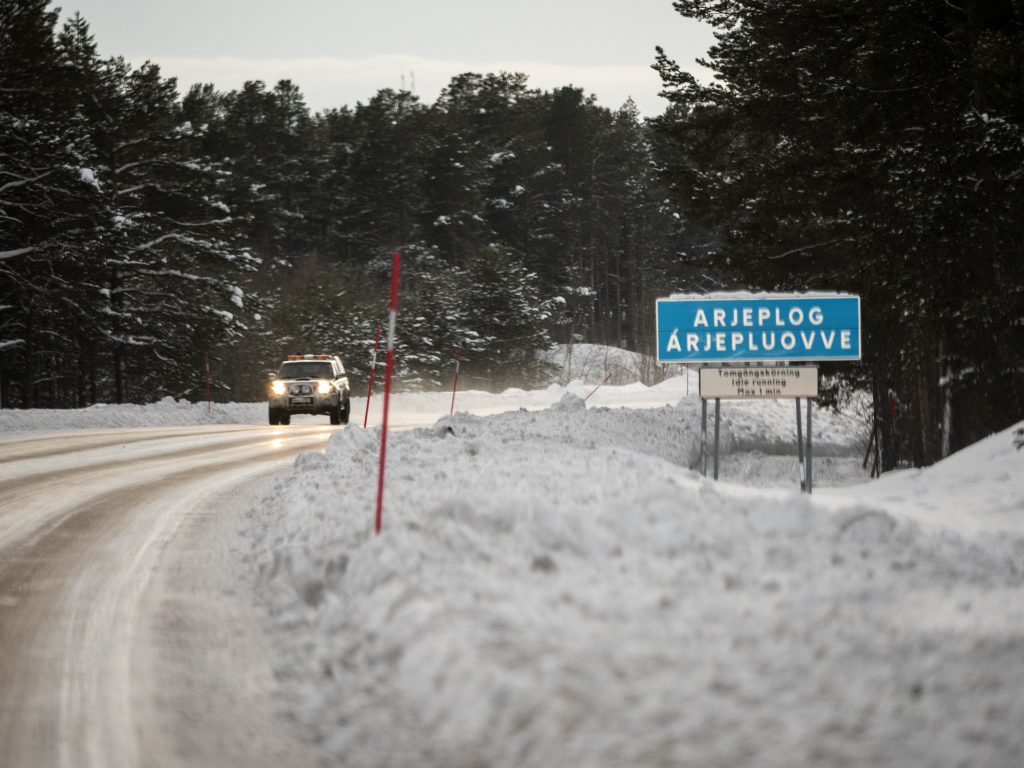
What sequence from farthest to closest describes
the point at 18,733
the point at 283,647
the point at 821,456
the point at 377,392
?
the point at 377,392 → the point at 821,456 → the point at 283,647 → the point at 18,733

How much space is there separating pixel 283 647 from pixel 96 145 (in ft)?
128

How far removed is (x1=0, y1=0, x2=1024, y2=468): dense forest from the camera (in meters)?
14.6

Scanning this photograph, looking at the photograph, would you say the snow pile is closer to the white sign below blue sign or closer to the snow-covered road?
the snow-covered road

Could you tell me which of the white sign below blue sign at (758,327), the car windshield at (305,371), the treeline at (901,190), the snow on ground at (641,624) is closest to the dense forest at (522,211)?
the treeline at (901,190)

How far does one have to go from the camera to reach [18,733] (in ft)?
15.2

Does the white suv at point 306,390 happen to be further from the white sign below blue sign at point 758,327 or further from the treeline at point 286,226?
the white sign below blue sign at point 758,327

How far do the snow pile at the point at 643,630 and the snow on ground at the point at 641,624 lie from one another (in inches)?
0.6

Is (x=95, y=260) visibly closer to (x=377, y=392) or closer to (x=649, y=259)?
(x=377, y=392)

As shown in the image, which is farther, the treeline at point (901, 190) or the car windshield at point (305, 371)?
the car windshield at point (305, 371)

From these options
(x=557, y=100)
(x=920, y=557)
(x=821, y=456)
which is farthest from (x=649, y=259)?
(x=920, y=557)

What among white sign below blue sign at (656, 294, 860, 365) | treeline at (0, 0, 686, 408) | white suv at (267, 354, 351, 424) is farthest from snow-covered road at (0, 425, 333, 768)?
treeline at (0, 0, 686, 408)

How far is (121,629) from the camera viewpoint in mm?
6457

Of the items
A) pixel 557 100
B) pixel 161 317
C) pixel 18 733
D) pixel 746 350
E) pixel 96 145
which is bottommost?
pixel 18 733

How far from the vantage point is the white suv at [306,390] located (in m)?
28.8
